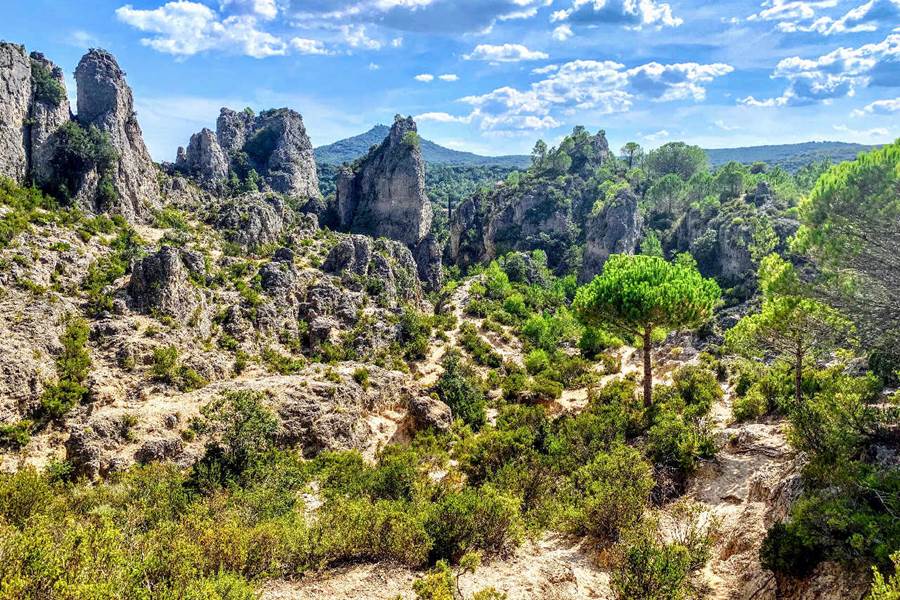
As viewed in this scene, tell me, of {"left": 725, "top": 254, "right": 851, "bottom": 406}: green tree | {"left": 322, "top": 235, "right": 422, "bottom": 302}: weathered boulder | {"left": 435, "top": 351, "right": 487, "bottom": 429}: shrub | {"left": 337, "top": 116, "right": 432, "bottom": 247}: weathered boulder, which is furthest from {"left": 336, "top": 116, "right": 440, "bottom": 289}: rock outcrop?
{"left": 725, "top": 254, "right": 851, "bottom": 406}: green tree

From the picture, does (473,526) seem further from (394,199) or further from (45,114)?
(394,199)

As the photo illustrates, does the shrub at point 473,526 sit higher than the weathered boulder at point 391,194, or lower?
lower

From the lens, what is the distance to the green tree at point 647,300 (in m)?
25.2

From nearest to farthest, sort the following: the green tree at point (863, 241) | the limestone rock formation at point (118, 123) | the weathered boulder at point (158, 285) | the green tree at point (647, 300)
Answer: the green tree at point (863, 241), the green tree at point (647, 300), the weathered boulder at point (158, 285), the limestone rock formation at point (118, 123)

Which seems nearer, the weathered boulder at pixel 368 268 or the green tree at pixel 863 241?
the green tree at pixel 863 241

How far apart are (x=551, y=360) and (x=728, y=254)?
143ft

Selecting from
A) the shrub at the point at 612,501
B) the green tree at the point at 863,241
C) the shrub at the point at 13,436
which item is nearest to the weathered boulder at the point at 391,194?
the shrub at the point at 13,436

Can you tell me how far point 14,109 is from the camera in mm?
46750

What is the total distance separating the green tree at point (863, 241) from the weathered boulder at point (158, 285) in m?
37.5

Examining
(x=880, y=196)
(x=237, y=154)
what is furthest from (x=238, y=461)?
(x=237, y=154)

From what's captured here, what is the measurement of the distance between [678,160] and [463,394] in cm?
10738

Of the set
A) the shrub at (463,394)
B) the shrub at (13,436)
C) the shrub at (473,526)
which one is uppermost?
the shrub at (473,526)

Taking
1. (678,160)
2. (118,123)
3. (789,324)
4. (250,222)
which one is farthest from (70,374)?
(678,160)

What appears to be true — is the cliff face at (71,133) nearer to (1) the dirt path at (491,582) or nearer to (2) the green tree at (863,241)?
(1) the dirt path at (491,582)
